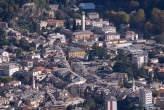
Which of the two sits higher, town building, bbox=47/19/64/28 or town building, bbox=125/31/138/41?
town building, bbox=47/19/64/28

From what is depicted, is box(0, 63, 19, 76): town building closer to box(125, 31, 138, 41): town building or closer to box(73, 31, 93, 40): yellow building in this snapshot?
box(73, 31, 93, 40): yellow building

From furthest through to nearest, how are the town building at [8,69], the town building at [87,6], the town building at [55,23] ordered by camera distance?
the town building at [87,6], the town building at [55,23], the town building at [8,69]

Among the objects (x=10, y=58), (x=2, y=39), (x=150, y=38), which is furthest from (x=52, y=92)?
(x=150, y=38)

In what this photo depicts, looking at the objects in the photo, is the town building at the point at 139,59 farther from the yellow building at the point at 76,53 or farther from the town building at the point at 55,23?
the town building at the point at 55,23

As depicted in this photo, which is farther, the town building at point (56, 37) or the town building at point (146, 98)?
the town building at point (56, 37)

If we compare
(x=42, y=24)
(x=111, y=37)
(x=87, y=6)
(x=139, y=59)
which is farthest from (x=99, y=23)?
(x=139, y=59)

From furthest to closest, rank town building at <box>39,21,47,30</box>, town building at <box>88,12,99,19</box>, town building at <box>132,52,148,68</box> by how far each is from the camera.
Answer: town building at <box>88,12,99,19</box> < town building at <box>39,21,47,30</box> < town building at <box>132,52,148,68</box>

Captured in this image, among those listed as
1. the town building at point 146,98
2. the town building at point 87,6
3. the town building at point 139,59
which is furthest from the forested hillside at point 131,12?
the town building at point 146,98

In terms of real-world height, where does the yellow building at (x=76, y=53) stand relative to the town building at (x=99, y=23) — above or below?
below

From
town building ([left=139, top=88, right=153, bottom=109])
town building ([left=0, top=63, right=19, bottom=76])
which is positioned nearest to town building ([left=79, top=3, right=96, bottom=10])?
town building ([left=0, top=63, right=19, bottom=76])

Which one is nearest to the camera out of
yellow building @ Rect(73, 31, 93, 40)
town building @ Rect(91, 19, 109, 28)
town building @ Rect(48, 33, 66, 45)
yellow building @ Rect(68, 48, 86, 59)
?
yellow building @ Rect(68, 48, 86, 59)

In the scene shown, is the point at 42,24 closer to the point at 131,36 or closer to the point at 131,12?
the point at 131,36
